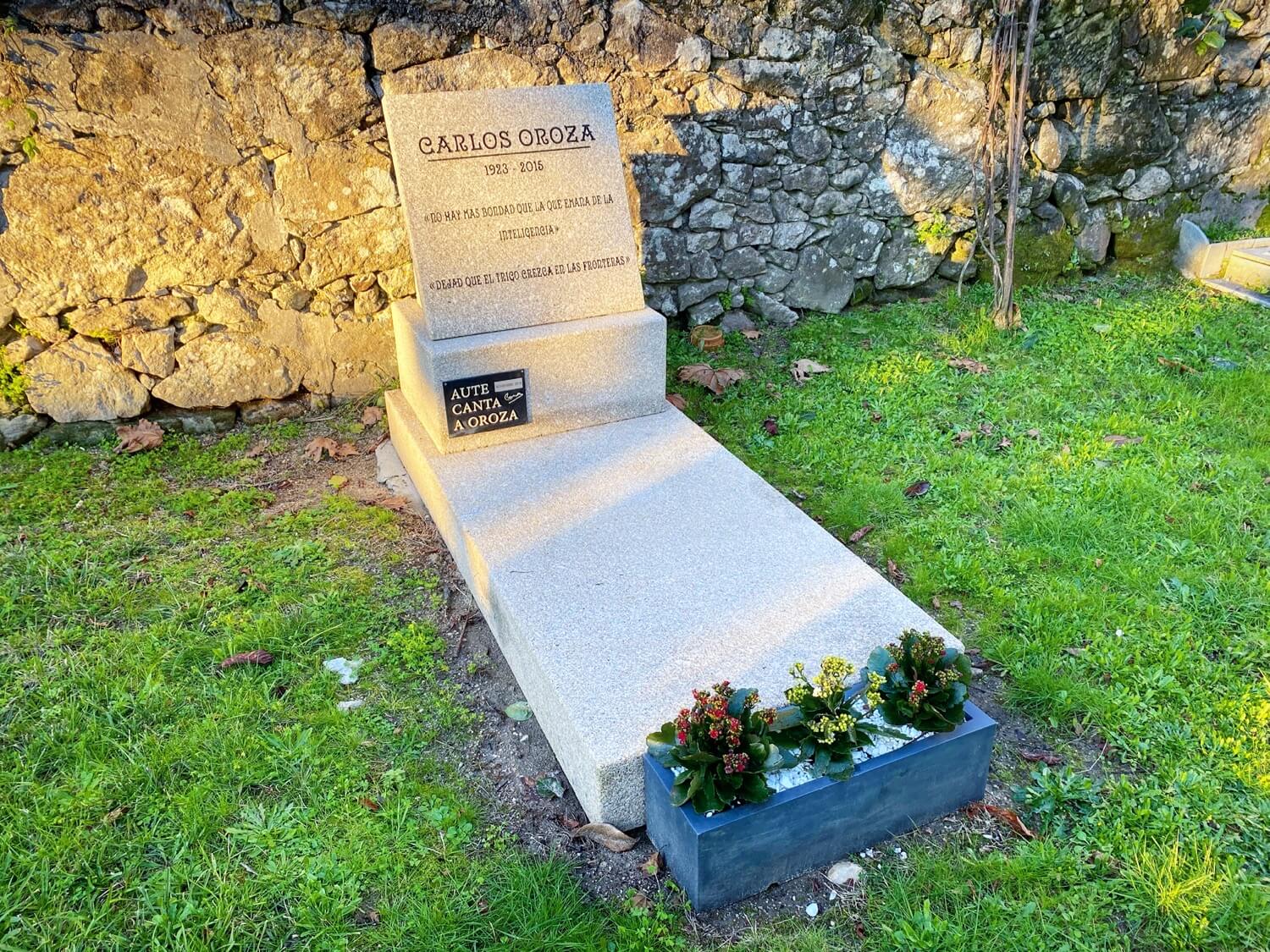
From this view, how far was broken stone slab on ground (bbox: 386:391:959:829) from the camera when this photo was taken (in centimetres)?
242

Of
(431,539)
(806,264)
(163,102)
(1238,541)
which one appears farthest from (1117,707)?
(163,102)

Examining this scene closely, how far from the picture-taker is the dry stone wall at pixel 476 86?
394cm

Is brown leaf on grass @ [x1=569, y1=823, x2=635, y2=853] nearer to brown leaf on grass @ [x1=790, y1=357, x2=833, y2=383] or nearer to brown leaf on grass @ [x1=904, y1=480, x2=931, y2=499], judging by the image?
brown leaf on grass @ [x1=904, y1=480, x2=931, y2=499]

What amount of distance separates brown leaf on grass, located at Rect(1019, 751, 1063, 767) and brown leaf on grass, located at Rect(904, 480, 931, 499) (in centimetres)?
142

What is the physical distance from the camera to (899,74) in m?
5.16

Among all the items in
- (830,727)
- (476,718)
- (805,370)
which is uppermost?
(830,727)

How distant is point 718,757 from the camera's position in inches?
79.8

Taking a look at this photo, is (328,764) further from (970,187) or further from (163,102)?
(970,187)

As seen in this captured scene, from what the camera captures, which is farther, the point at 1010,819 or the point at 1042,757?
the point at 1042,757

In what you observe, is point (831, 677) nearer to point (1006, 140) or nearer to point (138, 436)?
point (138, 436)

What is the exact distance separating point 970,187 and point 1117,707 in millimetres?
3852

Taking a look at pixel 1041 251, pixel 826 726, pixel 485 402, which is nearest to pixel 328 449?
pixel 485 402

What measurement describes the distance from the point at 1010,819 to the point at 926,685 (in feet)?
1.54

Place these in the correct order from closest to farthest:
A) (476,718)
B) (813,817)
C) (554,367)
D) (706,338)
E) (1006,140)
A: 1. (813,817)
2. (476,718)
3. (554,367)
4. (706,338)
5. (1006,140)
